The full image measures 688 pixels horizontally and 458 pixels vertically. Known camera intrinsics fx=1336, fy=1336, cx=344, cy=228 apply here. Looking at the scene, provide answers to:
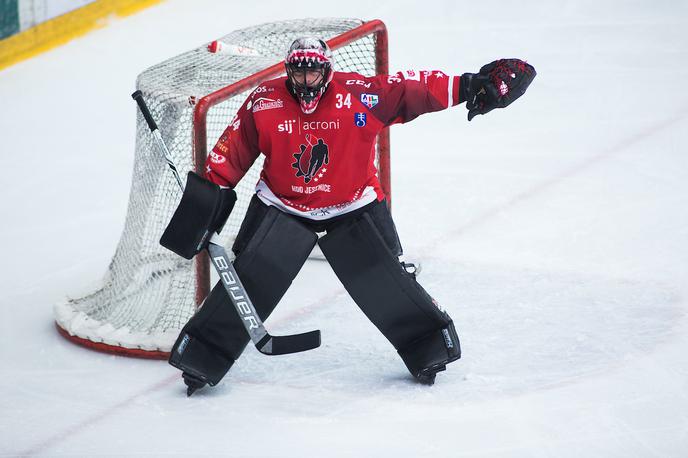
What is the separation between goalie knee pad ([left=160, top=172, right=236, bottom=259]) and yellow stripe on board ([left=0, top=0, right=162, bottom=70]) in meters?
3.29

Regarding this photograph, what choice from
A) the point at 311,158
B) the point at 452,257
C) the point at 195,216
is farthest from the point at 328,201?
the point at 452,257

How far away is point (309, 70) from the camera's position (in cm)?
356

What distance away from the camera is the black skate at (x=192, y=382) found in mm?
3719

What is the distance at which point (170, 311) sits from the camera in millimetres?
4164

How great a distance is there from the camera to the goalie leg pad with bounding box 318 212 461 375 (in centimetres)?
370

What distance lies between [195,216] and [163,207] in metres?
0.55

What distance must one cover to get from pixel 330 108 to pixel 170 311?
0.92 m

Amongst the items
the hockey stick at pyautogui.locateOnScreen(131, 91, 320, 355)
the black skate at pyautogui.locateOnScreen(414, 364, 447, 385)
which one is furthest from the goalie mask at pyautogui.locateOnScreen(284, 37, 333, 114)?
Answer: the black skate at pyautogui.locateOnScreen(414, 364, 447, 385)

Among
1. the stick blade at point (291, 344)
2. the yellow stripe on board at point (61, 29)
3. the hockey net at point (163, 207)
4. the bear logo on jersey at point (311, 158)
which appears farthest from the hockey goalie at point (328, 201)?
the yellow stripe on board at point (61, 29)

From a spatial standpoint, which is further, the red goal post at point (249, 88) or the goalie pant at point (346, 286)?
the red goal post at point (249, 88)

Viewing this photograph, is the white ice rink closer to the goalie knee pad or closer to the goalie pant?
the goalie pant

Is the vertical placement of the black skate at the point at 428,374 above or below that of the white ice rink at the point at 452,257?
above

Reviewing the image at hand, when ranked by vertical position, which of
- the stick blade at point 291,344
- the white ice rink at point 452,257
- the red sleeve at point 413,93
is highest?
the red sleeve at point 413,93

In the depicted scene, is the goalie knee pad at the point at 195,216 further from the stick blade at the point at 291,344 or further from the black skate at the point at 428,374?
the black skate at the point at 428,374
